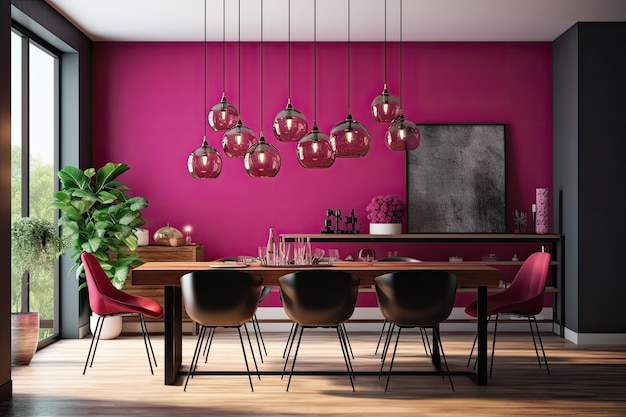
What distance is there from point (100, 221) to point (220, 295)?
7.66ft

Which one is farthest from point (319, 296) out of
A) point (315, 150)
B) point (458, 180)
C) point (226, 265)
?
point (458, 180)

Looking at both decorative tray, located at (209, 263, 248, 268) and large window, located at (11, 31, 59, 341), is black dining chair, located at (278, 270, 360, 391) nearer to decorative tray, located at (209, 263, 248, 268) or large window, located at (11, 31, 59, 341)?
decorative tray, located at (209, 263, 248, 268)

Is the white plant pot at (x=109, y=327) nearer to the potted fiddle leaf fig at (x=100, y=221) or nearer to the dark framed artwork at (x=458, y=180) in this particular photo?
the potted fiddle leaf fig at (x=100, y=221)

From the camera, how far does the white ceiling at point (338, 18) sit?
626 cm

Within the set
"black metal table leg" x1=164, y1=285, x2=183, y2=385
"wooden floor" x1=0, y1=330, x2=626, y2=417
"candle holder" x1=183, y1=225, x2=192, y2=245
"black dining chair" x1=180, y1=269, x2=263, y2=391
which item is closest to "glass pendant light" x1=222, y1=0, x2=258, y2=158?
"black dining chair" x1=180, y1=269, x2=263, y2=391

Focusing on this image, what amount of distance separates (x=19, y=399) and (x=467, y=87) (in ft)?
17.8

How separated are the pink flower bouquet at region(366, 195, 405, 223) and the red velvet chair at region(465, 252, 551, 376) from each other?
5.61ft

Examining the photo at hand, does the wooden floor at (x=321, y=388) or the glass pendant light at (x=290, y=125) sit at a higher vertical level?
the glass pendant light at (x=290, y=125)

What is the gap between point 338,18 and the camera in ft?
22.0

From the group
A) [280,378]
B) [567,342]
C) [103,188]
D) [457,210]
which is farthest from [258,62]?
[567,342]

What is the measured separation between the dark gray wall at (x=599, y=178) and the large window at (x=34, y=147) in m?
5.14

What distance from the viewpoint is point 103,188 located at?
690cm

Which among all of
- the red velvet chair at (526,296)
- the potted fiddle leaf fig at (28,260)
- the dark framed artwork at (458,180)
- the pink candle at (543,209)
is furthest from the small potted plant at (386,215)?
the potted fiddle leaf fig at (28,260)

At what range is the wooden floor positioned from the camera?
437 centimetres
